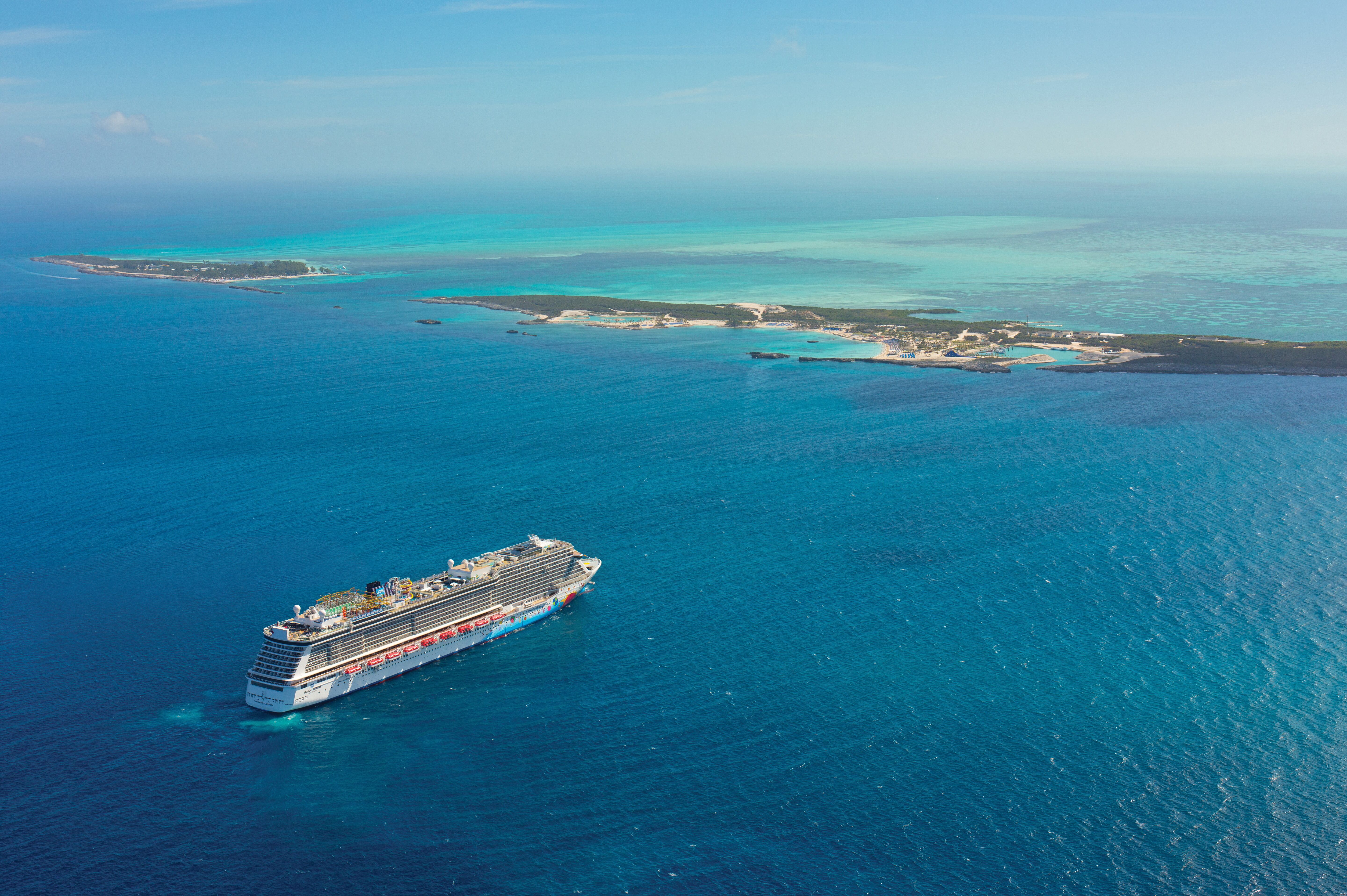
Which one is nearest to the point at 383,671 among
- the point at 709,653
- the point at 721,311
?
the point at 709,653

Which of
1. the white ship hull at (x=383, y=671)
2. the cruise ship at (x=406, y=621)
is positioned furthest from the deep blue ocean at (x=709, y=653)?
the cruise ship at (x=406, y=621)

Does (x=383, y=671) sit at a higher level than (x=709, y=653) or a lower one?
lower

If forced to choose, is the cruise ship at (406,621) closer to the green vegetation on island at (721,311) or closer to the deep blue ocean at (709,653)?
the deep blue ocean at (709,653)

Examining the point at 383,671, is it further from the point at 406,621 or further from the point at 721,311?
the point at 721,311

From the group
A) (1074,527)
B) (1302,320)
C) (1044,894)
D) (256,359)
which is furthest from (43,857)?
(1302,320)

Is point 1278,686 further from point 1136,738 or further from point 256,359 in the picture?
point 256,359

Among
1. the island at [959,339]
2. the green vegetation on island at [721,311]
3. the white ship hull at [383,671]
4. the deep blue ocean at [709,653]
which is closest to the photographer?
the deep blue ocean at [709,653]
